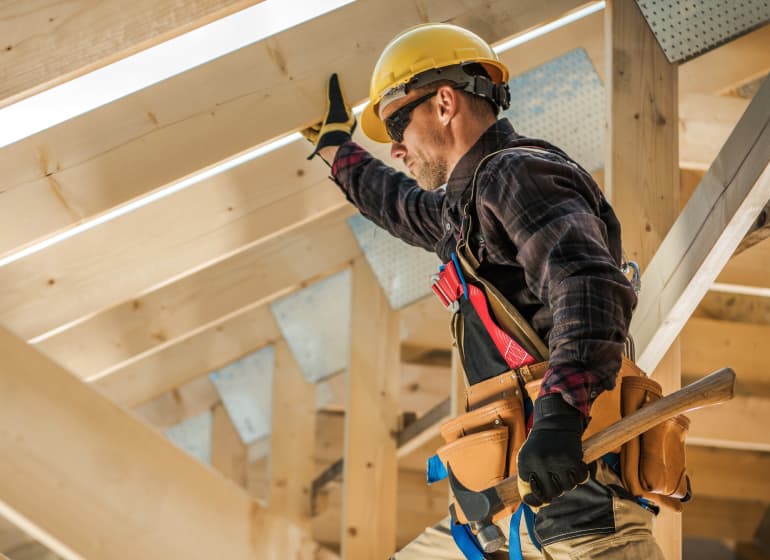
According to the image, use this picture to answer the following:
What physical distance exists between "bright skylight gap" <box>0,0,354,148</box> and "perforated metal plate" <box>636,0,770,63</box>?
2.71ft

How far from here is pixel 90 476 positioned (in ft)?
8.47

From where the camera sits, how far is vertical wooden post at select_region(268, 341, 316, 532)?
557 cm

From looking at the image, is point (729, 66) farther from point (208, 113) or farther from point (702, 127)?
point (208, 113)

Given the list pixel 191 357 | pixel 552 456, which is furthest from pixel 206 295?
pixel 552 456

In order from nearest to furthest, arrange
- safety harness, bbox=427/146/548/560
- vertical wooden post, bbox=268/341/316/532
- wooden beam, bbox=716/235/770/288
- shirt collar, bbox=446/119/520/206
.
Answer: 1. safety harness, bbox=427/146/548/560
2. shirt collar, bbox=446/119/520/206
3. wooden beam, bbox=716/235/770/288
4. vertical wooden post, bbox=268/341/316/532

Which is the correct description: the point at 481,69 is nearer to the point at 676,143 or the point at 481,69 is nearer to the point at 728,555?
the point at 676,143

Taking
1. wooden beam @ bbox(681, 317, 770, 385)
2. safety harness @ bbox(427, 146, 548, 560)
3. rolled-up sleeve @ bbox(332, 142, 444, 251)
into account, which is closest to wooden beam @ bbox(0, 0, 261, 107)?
rolled-up sleeve @ bbox(332, 142, 444, 251)

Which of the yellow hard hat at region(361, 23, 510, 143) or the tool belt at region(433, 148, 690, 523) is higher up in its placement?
the yellow hard hat at region(361, 23, 510, 143)

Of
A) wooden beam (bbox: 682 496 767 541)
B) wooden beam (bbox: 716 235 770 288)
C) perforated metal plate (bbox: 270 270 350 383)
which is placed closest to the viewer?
wooden beam (bbox: 716 235 770 288)

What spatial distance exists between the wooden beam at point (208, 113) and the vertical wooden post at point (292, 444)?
2878 mm

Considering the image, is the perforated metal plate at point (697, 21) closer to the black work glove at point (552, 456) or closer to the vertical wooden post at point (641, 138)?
the vertical wooden post at point (641, 138)

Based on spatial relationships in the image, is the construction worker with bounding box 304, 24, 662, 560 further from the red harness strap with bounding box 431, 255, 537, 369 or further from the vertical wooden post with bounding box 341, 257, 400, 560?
the vertical wooden post with bounding box 341, 257, 400, 560

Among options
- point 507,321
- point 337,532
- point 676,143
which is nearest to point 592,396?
point 507,321

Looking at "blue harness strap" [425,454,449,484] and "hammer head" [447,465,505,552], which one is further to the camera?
Result: "blue harness strap" [425,454,449,484]
